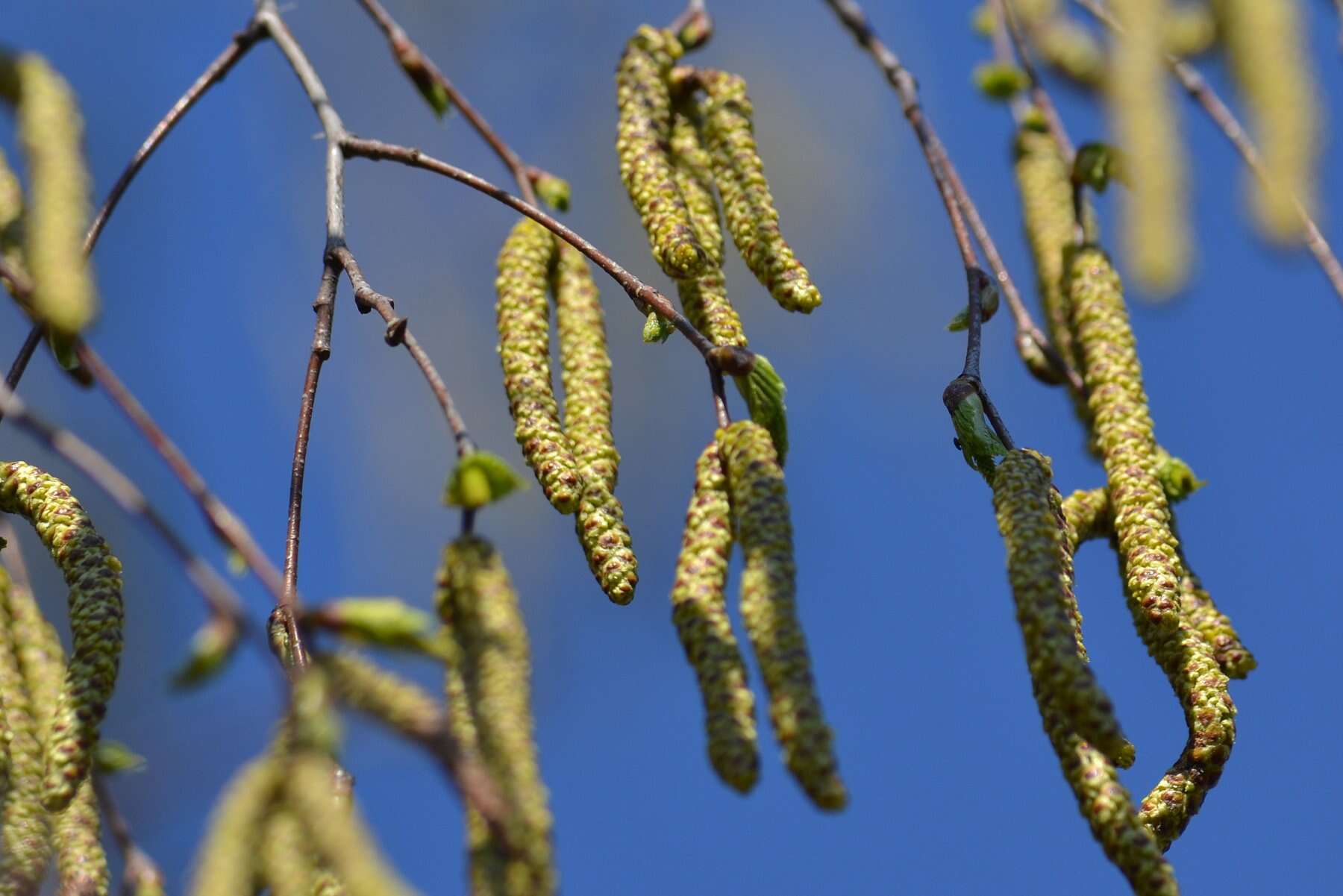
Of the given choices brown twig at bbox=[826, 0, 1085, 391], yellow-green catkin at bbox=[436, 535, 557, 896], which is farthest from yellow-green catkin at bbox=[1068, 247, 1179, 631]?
yellow-green catkin at bbox=[436, 535, 557, 896]

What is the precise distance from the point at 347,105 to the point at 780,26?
2.51 metres

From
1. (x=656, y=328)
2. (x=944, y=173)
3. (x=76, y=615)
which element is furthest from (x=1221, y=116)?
(x=76, y=615)

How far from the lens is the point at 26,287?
1567 mm

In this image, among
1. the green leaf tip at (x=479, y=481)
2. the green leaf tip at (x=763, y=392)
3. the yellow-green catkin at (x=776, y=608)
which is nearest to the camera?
the yellow-green catkin at (x=776, y=608)

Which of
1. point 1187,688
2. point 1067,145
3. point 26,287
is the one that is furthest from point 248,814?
point 1067,145

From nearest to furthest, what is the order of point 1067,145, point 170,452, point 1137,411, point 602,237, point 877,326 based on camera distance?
point 170,452 → point 1137,411 → point 1067,145 → point 602,237 → point 877,326

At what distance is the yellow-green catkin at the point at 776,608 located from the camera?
52.5 inches

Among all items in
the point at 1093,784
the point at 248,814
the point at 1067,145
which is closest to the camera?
the point at 248,814

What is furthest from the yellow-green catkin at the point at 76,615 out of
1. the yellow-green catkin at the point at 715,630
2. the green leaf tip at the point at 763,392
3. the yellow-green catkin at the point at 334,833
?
the green leaf tip at the point at 763,392

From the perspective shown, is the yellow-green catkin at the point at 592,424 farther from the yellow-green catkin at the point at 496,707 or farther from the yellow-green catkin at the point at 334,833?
the yellow-green catkin at the point at 334,833

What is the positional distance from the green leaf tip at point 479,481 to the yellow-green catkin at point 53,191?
399 mm

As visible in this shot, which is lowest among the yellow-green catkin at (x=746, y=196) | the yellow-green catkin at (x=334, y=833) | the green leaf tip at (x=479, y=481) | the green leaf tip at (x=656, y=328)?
the yellow-green catkin at (x=334, y=833)

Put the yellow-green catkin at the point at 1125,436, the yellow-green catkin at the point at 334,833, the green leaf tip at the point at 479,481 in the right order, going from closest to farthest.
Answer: the yellow-green catkin at the point at 334,833 < the green leaf tip at the point at 479,481 < the yellow-green catkin at the point at 1125,436

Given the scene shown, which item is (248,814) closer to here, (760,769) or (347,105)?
(760,769)
